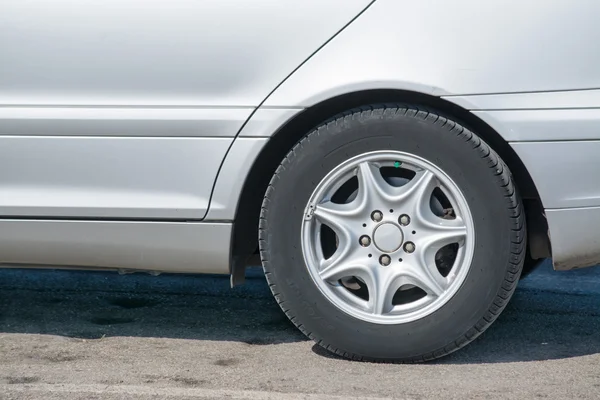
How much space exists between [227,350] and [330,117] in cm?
92

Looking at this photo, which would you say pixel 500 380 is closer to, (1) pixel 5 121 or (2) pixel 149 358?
(2) pixel 149 358

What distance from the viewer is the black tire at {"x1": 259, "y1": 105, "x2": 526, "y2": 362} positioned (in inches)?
144

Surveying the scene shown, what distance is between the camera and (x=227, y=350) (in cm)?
396

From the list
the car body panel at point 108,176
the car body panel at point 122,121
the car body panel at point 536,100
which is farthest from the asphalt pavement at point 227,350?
the car body panel at point 536,100

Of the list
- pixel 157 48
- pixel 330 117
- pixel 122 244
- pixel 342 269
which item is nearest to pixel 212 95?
pixel 157 48

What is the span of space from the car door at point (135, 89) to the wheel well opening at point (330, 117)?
0.17 m

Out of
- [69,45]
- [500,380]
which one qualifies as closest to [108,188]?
[69,45]

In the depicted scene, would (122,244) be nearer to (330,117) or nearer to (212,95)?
(212,95)

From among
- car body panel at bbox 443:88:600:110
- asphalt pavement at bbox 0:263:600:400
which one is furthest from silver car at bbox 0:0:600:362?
asphalt pavement at bbox 0:263:600:400

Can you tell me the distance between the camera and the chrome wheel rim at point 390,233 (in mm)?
3689

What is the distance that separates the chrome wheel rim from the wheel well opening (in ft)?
0.64

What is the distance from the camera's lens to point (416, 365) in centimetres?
377

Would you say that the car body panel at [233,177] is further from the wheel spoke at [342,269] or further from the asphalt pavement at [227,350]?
the asphalt pavement at [227,350]

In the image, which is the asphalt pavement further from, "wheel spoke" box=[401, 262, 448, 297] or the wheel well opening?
the wheel well opening
